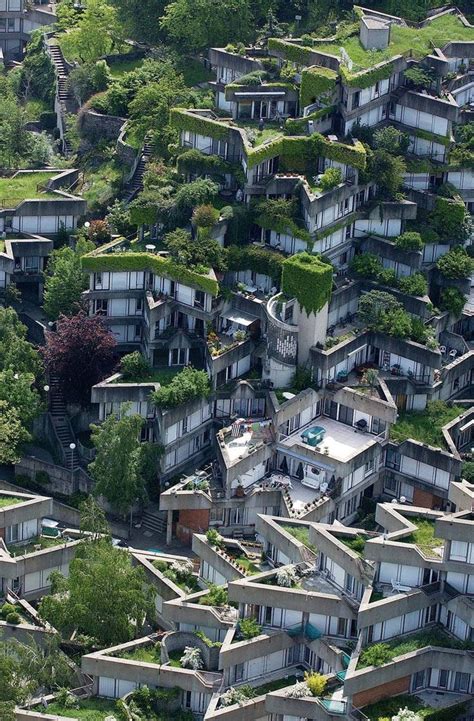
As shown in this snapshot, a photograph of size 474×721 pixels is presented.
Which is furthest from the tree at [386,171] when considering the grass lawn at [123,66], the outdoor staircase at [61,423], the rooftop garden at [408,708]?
the rooftop garden at [408,708]

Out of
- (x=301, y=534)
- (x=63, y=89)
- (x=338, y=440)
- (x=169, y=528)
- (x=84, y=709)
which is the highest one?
A: (x=63, y=89)

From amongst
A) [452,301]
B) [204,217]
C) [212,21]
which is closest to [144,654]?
[204,217]

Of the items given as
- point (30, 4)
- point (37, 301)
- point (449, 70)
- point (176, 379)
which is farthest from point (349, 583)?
point (30, 4)

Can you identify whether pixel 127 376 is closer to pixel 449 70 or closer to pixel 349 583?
pixel 349 583

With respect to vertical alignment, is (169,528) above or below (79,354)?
below

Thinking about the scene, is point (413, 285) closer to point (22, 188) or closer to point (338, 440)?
point (338, 440)

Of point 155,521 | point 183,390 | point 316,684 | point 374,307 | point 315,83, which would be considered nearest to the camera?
point 316,684

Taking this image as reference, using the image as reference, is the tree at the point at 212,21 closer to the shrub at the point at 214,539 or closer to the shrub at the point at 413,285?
the shrub at the point at 413,285

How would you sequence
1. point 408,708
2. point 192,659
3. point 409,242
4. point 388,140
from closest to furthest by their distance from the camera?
point 408,708, point 192,659, point 409,242, point 388,140
